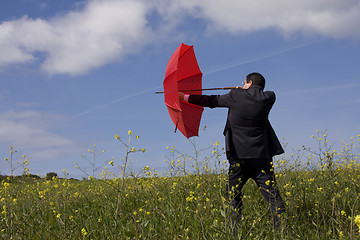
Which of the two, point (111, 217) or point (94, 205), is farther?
point (94, 205)

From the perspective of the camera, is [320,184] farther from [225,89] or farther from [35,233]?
[35,233]

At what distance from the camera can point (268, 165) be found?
445 centimetres

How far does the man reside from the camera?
430cm

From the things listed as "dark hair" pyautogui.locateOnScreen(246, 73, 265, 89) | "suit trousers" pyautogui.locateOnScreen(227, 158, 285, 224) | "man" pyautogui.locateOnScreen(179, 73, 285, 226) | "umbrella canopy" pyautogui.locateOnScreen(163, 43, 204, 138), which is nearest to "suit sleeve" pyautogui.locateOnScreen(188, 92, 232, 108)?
"man" pyautogui.locateOnScreen(179, 73, 285, 226)

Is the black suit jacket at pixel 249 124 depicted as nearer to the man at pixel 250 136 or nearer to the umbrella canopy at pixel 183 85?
the man at pixel 250 136

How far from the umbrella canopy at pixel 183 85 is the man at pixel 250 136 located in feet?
1.08

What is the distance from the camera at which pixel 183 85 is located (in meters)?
5.04

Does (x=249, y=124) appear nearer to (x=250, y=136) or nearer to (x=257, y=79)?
(x=250, y=136)

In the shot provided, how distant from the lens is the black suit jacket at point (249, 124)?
4301mm

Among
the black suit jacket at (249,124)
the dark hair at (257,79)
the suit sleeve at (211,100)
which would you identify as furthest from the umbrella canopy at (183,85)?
the dark hair at (257,79)

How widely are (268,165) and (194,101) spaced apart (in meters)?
1.37

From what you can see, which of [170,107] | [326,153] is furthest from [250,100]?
[326,153]

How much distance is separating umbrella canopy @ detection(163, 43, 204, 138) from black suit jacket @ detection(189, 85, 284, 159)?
67 cm

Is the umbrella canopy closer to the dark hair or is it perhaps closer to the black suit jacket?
the black suit jacket
